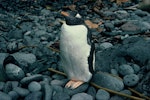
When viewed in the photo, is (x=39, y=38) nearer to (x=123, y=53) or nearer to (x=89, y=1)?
(x=123, y=53)

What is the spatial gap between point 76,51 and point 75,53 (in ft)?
0.06

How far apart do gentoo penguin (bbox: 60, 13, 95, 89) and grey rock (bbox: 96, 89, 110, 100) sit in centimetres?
16

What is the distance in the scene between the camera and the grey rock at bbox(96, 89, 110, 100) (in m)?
2.46

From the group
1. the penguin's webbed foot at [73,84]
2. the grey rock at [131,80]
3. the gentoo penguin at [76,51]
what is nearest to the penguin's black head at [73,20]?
the gentoo penguin at [76,51]

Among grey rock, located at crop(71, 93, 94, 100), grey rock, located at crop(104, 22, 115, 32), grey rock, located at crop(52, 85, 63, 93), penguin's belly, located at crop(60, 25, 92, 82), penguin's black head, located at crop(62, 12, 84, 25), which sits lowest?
grey rock, located at crop(104, 22, 115, 32)

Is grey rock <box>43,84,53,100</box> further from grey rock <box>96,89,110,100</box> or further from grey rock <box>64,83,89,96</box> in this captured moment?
grey rock <box>96,89,110,100</box>

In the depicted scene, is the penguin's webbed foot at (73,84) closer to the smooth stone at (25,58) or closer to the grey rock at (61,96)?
the grey rock at (61,96)

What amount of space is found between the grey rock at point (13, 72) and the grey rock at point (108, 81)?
1.94ft

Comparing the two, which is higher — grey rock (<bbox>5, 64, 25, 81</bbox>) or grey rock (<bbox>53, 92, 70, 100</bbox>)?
grey rock (<bbox>5, 64, 25, 81</bbox>)

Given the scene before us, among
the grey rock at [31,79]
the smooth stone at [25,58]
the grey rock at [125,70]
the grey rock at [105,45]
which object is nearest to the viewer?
the grey rock at [31,79]

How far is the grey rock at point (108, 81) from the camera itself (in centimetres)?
258

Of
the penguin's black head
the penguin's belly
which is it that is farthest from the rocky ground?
the penguin's black head

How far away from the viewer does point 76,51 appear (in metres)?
2.54

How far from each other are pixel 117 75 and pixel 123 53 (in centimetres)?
29
